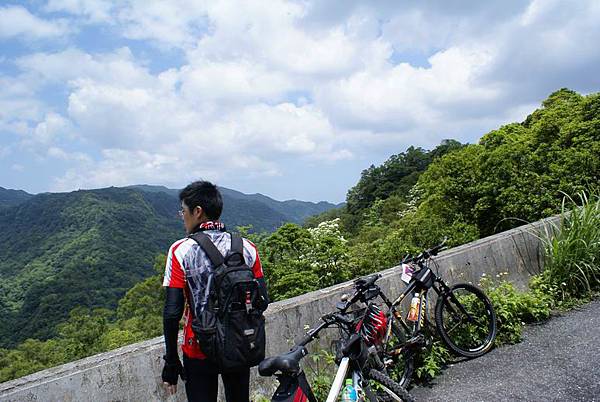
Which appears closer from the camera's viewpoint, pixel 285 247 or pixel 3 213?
pixel 285 247

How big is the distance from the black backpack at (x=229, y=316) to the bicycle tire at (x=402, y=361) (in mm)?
1838

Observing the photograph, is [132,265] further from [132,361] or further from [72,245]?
[132,361]

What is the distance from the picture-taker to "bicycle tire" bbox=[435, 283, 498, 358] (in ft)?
14.3

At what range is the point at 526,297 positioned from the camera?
515 cm

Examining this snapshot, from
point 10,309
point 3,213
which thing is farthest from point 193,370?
point 3,213

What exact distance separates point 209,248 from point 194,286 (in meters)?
0.21

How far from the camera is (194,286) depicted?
7.96ft

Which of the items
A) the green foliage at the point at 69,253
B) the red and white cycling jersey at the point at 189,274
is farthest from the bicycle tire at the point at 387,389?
the green foliage at the point at 69,253

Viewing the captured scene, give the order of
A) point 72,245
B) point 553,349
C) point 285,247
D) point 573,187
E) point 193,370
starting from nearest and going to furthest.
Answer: point 193,370 → point 553,349 → point 573,187 → point 285,247 → point 72,245

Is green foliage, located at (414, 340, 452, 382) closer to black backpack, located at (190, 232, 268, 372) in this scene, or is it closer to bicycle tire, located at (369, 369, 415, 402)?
bicycle tire, located at (369, 369, 415, 402)

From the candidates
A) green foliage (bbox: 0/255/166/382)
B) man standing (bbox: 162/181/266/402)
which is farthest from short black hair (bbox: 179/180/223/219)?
green foliage (bbox: 0/255/166/382)

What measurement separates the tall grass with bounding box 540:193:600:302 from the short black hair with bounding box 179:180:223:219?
473 centimetres

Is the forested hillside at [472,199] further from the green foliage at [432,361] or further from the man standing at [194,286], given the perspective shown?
the man standing at [194,286]

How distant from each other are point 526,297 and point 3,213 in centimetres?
19538
